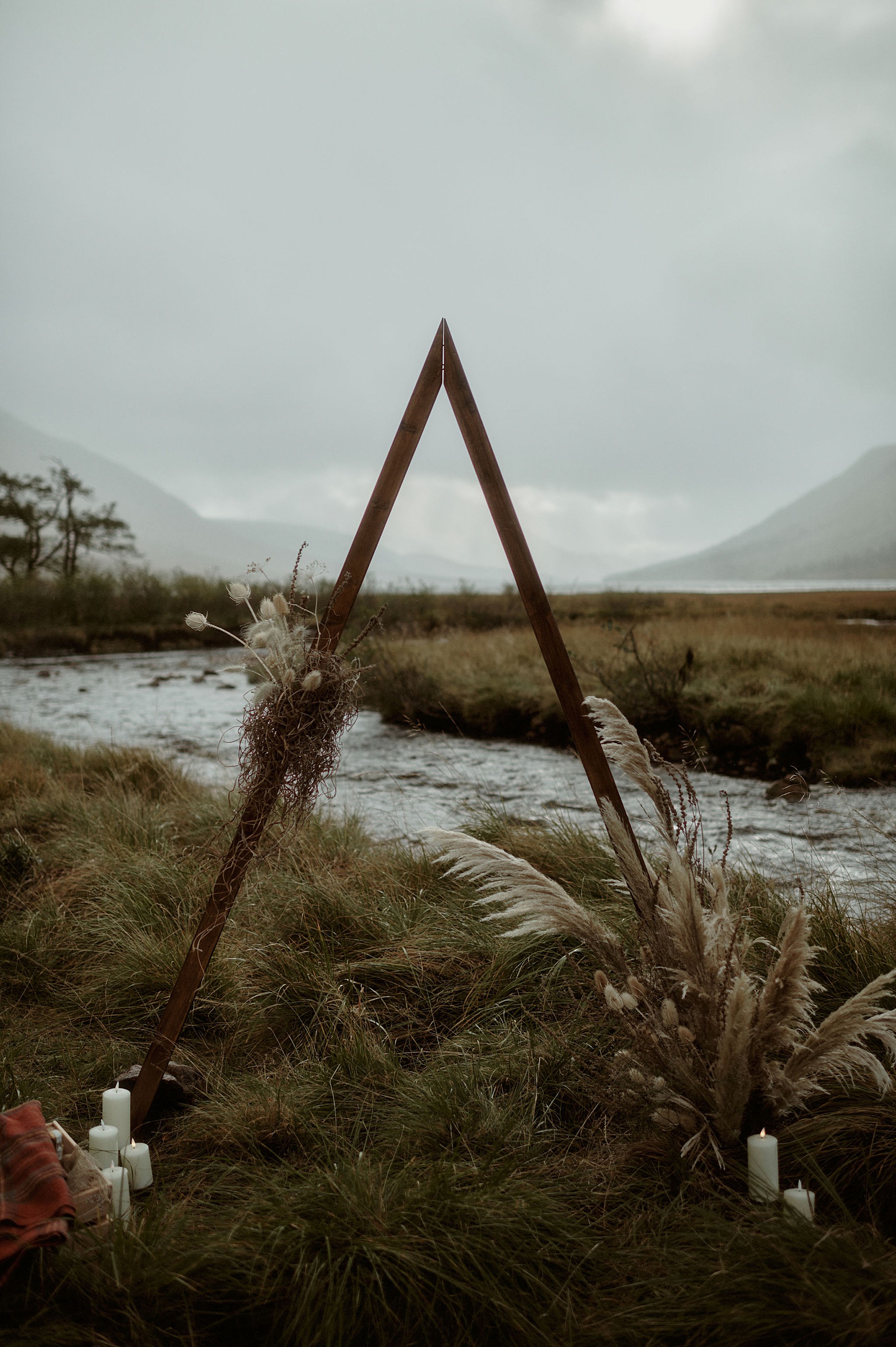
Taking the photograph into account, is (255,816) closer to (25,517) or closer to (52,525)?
(25,517)

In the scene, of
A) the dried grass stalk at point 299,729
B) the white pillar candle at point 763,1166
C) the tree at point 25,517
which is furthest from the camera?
the tree at point 25,517

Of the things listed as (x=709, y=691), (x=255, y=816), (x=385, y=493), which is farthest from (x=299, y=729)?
(x=709, y=691)

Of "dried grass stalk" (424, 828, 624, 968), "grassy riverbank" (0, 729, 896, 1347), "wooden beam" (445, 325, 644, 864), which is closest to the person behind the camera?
"grassy riverbank" (0, 729, 896, 1347)

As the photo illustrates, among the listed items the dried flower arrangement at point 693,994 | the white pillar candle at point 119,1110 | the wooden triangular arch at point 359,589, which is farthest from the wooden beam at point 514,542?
the white pillar candle at point 119,1110

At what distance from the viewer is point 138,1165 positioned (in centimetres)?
178

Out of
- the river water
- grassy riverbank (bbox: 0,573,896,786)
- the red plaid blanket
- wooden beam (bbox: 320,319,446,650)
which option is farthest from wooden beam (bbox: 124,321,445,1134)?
grassy riverbank (bbox: 0,573,896,786)

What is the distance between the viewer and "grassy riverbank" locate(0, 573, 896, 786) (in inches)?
260

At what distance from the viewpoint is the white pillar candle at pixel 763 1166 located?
153cm

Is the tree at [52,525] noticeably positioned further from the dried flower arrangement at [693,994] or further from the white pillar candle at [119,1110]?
the dried flower arrangement at [693,994]

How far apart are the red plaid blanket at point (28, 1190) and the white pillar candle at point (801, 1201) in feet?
4.31

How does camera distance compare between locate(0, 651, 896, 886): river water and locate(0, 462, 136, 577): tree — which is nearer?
locate(0, 651, 896, 886): river water

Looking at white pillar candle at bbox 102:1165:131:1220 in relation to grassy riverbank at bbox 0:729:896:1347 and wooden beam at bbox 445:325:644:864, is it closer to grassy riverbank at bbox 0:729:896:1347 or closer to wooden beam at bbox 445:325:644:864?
grassy riverbank at bbox 0:729:896:1347

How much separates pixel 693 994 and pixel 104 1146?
4.22 feet

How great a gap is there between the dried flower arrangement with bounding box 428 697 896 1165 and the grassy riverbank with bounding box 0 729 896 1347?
14 centimetres
